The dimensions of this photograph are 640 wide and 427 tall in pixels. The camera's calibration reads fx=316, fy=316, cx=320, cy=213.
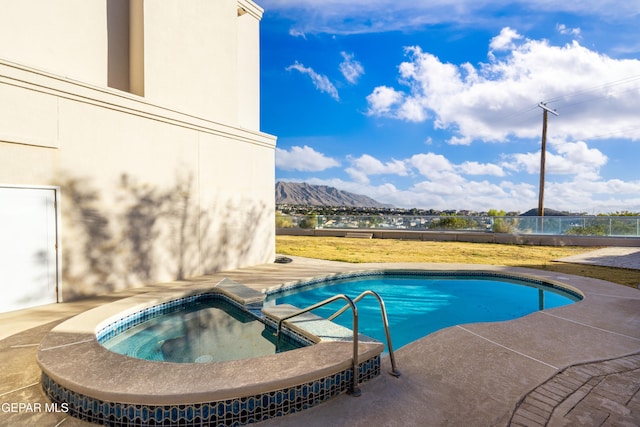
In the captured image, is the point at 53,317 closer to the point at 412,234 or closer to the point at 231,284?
the point at 231,284

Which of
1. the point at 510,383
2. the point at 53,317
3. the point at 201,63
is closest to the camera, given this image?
the point at 510,383

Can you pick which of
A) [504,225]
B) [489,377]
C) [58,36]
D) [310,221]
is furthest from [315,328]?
[310,221]

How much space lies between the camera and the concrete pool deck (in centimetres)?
254

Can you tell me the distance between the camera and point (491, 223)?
61.2 ft

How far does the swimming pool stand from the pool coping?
0.88 meters

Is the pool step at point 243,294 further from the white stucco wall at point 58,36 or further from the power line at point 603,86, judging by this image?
the power line at point 603,86

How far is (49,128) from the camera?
550cm

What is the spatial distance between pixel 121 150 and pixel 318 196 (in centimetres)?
16586

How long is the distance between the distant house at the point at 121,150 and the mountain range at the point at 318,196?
451 feet

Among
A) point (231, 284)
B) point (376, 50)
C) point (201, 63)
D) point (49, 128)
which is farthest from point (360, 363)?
point (376, 50)

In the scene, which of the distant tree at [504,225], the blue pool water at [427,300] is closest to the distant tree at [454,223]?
the distant tree at [504,225]

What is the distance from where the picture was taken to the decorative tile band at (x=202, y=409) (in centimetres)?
242

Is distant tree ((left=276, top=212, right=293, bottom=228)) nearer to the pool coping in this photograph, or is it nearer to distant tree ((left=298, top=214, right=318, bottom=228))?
distant tree ((left=298, top=214, right=318, bottom=228))

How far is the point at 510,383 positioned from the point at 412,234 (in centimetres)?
1706
